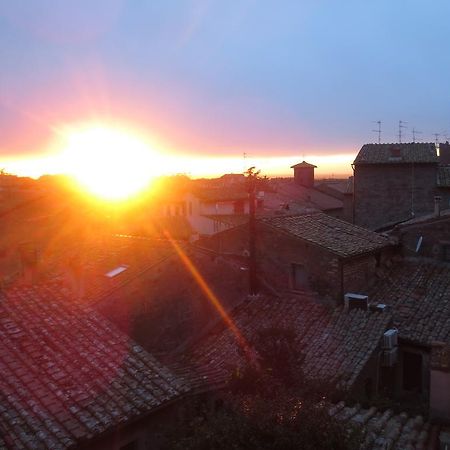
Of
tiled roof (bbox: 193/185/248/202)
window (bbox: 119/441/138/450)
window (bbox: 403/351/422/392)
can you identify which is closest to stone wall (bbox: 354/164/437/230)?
tiled roof (bbox: 193/185/248/202)

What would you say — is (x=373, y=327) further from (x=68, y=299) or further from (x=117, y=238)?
(x=117, y=238)

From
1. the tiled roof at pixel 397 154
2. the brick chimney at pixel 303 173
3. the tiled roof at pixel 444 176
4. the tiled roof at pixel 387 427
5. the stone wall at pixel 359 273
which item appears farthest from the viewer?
the brick chimney at pixel 303 173

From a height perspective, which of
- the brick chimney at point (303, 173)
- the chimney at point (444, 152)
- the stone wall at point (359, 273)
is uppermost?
the chimney at point (444, 152)

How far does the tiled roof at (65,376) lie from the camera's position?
8.12 meters

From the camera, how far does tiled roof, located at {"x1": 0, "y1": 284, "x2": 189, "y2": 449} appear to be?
812cm

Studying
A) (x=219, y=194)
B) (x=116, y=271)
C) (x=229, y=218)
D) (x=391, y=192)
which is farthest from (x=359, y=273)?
(x=219, y=194)

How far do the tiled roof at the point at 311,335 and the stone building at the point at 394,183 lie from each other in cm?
2080

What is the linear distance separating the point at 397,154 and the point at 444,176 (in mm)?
3683

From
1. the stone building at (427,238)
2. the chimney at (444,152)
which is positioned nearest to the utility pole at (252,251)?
the stone building at (427,238)

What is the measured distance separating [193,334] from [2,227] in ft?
86.5

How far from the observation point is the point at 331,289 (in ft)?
62.9

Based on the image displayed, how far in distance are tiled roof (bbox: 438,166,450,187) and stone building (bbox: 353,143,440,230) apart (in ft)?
1.15

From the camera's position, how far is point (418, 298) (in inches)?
757

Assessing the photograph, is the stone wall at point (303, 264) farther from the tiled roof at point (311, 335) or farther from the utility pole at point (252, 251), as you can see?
the tiled roof at point (311, 335)
